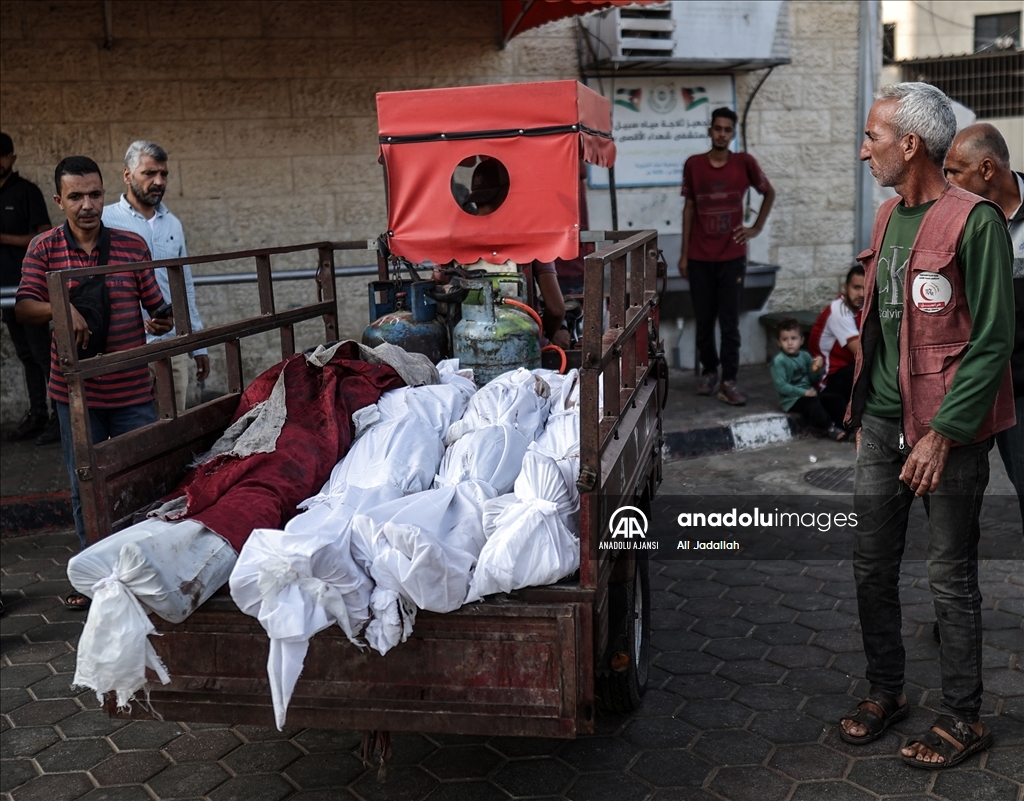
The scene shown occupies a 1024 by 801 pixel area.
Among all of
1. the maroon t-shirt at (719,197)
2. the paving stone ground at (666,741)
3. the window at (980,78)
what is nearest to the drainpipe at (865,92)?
the maroon t-shirt at (719,197)

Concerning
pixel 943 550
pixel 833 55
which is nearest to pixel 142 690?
pixel 943 550

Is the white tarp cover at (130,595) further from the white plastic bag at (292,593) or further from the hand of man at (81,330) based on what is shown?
the hand of man at (81,330)

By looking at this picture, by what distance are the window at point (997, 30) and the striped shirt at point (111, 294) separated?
21.1 meters

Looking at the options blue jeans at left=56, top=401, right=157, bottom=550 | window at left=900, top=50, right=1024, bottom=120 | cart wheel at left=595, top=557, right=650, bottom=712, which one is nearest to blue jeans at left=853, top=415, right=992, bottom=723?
cart wheel at left=595, top=557, right=650, bottom=712

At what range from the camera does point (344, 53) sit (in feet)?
25.6

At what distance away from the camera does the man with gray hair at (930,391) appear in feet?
9.65

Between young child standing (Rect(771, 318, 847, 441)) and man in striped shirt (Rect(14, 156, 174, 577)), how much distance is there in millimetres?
4527

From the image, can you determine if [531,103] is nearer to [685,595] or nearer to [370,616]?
[685,595]

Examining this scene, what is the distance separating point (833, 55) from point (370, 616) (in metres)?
7.69

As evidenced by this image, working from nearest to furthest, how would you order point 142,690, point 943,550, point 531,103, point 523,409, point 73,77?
point 142,690 → point 943,550 → point 523,409 → point 531,103 → point 73,77

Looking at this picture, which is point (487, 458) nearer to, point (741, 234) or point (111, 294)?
point (111, 294)

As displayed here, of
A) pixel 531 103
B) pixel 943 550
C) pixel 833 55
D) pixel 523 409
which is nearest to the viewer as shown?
pixel 943 550

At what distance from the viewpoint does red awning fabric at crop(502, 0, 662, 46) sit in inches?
280

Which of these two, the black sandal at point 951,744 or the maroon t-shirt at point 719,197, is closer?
the black sandal at point 951,744
